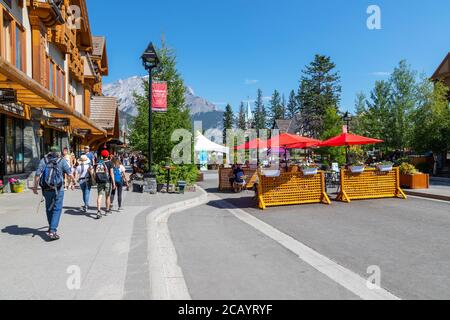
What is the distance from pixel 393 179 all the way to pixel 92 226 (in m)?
10.7

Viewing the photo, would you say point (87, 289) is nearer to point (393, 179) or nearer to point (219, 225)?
point (219, 225)

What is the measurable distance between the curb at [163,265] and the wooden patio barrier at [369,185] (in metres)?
6.66

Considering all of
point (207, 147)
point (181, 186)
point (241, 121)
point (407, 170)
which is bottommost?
point (181, 186)

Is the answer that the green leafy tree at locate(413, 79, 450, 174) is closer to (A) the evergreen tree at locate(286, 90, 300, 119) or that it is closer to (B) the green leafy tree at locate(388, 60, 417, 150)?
(B) the green leafy tree at locate(388, 60, 417, 150)

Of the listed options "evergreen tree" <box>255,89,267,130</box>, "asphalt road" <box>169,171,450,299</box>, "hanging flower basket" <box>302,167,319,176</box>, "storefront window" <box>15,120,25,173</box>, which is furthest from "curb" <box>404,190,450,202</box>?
"evergreen tree" <box>255,89,267,130</box>

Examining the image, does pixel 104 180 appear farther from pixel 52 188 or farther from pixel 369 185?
pixel 369 185

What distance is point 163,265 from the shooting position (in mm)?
5203

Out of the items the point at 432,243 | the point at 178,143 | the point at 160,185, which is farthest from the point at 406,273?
the point at 178,143

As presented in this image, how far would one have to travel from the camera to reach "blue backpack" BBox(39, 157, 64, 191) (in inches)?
258

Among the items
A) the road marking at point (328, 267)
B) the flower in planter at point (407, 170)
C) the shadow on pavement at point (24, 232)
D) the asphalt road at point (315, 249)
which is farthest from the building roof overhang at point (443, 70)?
the shadow on pavement at point (24, 232)

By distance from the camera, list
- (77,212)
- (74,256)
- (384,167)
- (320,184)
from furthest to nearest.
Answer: (384,167) → (320,184) → (77,212) → (74,256)

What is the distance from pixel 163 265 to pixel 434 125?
82.4 ft

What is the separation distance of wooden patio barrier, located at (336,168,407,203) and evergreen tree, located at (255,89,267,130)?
96.6 metres

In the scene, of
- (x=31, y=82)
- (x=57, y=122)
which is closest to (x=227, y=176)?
(x=57, y=122)
